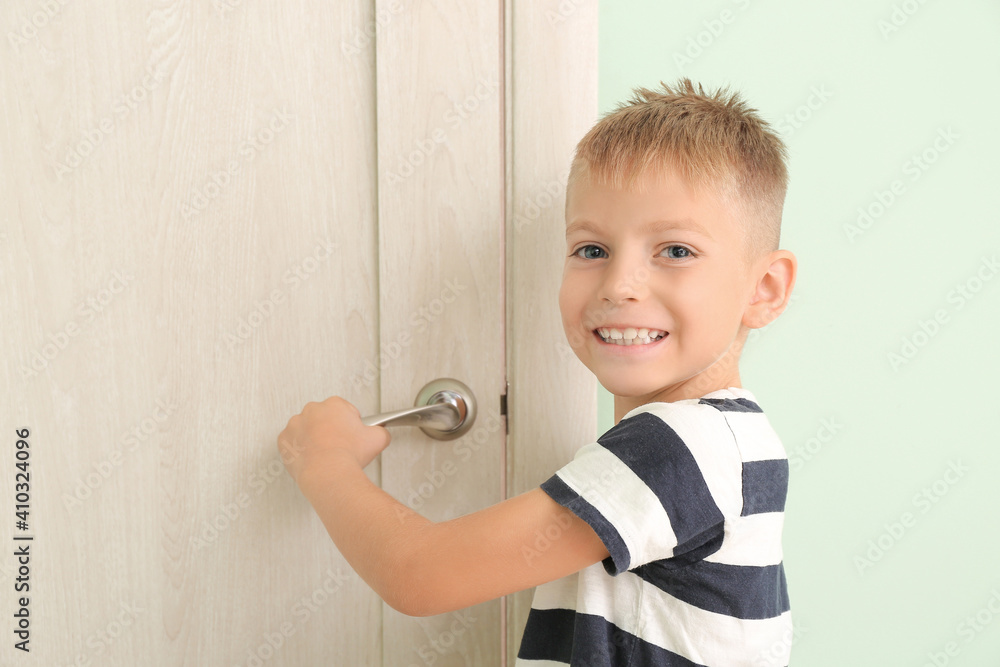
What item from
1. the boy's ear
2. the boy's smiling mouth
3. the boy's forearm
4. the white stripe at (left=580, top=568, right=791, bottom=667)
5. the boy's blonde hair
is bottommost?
the white stripe at (left=580, top=568, right=791, bottom=667)

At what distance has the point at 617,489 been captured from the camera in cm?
60

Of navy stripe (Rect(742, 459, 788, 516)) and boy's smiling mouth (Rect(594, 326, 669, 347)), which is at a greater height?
boy's smiling mouth (Rect(594, 326, 669, 347))

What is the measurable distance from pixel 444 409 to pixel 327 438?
0.13 meters

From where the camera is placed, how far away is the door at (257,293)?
803mm

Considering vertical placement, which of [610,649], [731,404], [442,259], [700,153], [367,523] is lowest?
[610,649]

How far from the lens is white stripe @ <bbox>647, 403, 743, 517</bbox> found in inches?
24.4

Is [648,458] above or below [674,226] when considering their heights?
below

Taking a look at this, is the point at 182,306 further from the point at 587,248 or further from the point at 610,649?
the point at 610,649

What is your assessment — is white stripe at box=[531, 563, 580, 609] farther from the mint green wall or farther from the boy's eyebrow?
the boy's eyebrow

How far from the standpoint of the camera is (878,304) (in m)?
0.94

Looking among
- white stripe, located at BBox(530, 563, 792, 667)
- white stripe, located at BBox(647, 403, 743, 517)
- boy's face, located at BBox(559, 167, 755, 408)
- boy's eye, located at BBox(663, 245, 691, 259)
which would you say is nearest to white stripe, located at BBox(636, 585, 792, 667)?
white stripe, located at BBox(530, 563, 792, 667)

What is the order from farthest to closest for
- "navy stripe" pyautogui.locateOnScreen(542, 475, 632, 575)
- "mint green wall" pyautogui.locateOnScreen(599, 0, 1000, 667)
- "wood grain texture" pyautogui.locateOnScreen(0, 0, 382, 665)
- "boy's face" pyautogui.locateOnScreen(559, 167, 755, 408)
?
1. "mint green wall" pyautogui.locateOnScreen(599, 0, 1000, 667)
2. "wood grain texture" pyautogui.locateOnScreen(0, 0, 382, 665)
3. "boy's face" pyautogui.locateOnScreen(559, 167, 755, 408)
4. "navy stripe" pyautogui.locateOnScreen(542, 475, 632, 575)

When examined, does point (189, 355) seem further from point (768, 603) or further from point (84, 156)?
point (768, 603)

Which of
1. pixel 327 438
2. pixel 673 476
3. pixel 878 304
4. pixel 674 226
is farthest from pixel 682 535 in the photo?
pixel 878 304
